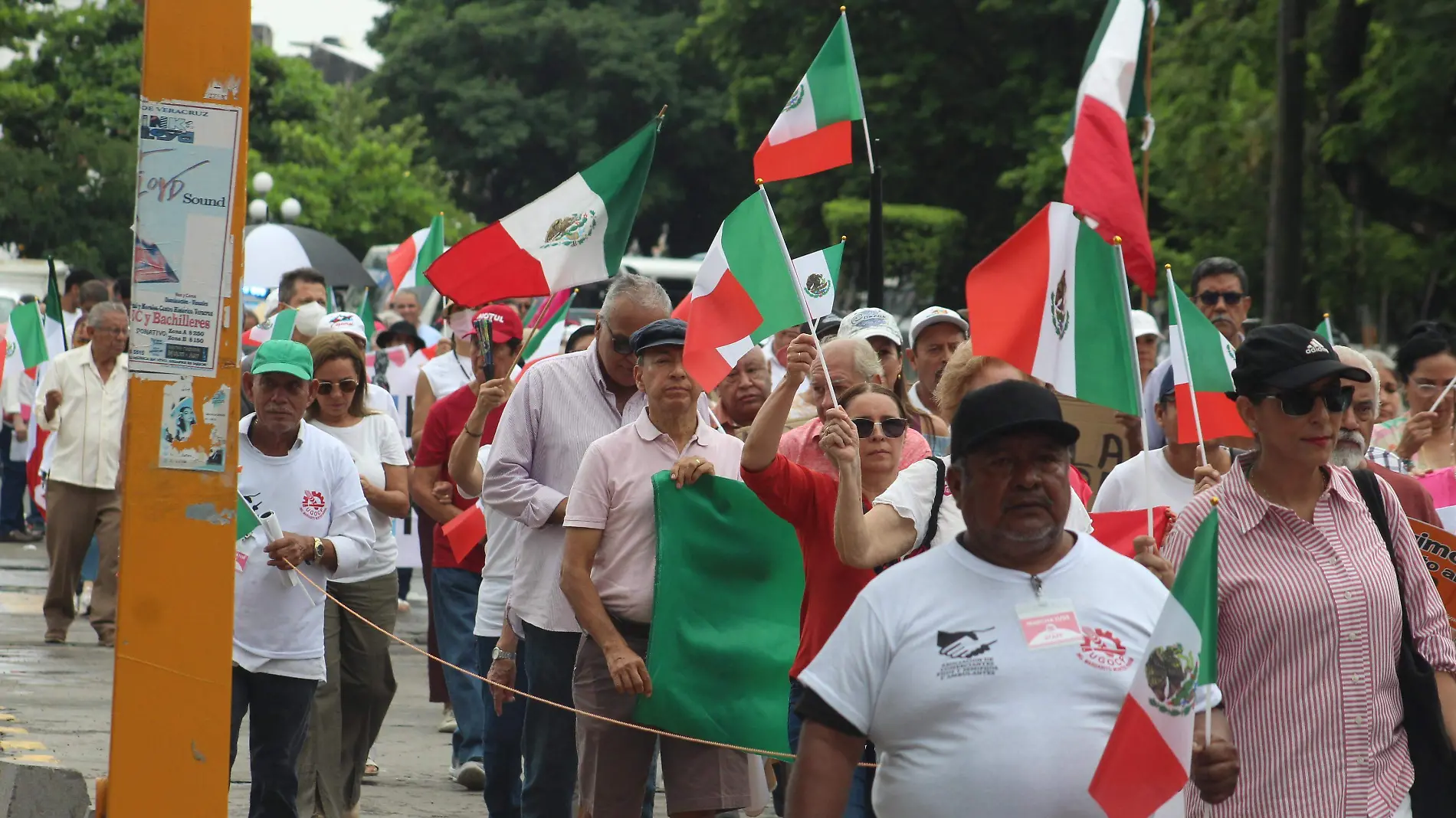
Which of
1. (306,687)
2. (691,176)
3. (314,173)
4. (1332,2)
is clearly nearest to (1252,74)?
(1332,2)

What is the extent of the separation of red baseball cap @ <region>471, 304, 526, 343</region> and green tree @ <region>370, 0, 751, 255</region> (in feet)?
149

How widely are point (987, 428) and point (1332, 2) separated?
56.0ft

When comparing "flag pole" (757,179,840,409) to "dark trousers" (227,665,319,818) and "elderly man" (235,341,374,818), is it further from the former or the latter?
"dark trousers" (227,665,319,818)

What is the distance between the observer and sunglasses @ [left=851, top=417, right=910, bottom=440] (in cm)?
597

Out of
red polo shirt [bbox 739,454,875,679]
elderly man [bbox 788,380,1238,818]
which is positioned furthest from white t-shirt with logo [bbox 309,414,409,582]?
elderly man [bbox 788,380,1238,818]

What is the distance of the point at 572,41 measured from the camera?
186 ft

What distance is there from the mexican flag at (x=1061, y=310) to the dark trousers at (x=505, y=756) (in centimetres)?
270

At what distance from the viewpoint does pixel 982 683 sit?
3.67 metres

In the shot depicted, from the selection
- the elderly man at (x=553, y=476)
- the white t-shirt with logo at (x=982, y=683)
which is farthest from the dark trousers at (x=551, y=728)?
the white t-shirt with logo at (x=982, y=683)

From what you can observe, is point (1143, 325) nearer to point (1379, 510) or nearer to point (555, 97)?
point (1379, 510)

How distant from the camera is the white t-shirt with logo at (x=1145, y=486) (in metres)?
6.50

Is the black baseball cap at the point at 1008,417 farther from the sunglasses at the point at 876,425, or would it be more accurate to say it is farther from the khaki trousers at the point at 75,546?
the khaki trousers at the point at 75,546

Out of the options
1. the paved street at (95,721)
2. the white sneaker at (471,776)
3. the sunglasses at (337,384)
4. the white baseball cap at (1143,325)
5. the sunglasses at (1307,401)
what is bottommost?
the paved street at (95,721)

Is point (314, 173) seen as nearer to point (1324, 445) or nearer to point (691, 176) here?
point (691, 176)
